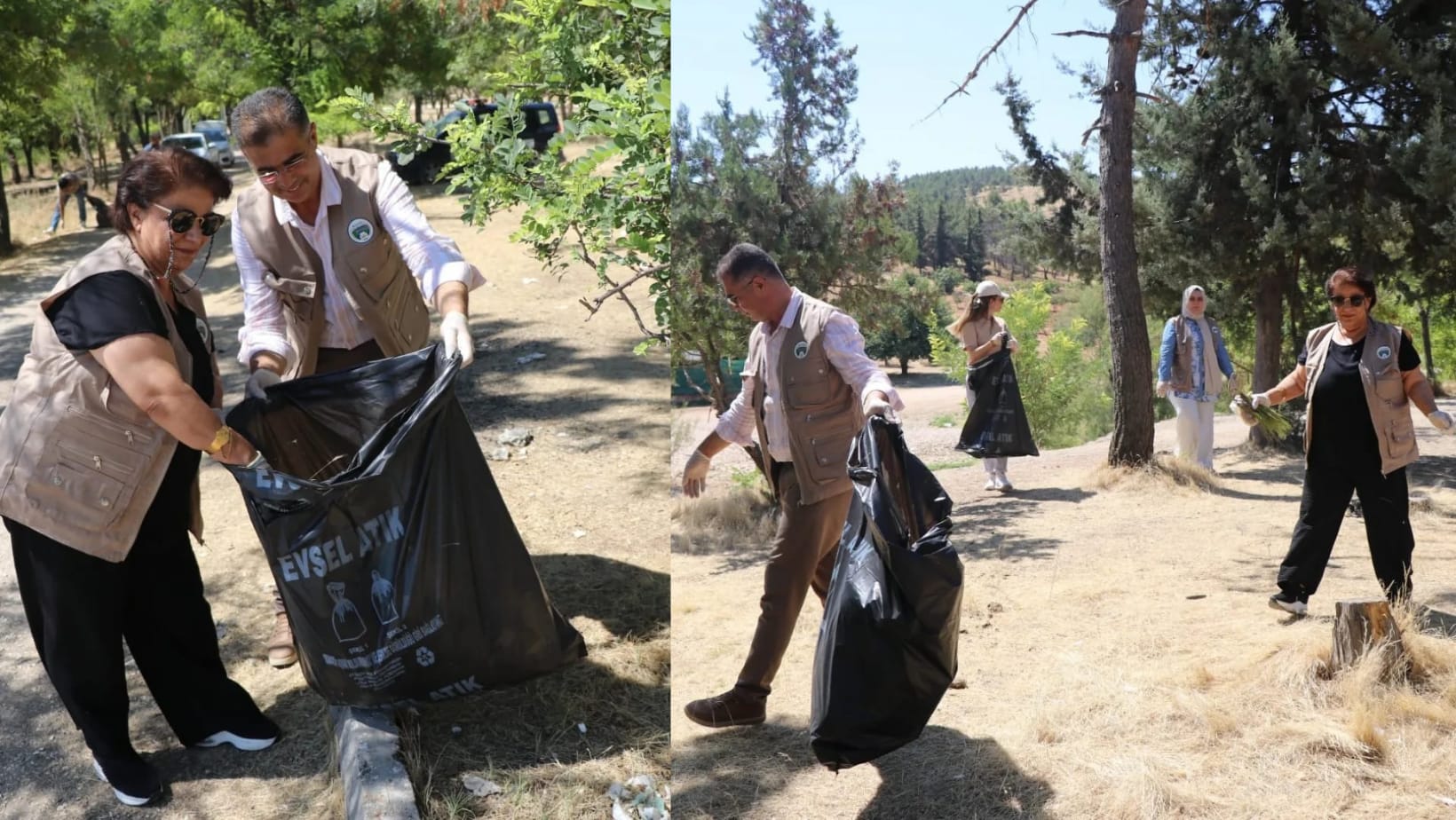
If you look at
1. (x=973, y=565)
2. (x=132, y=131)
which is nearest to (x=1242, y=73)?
(x=973, y=565)

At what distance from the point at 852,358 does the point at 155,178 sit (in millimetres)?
1780

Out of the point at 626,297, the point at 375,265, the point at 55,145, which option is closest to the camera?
the point at 375,265

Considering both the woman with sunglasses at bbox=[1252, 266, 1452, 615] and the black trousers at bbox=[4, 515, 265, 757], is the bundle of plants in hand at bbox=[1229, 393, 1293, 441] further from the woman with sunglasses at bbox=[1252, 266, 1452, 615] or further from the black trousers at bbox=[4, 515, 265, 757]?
the black trousers at bbox=[4, 515, 265, 757]

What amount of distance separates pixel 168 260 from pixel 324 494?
2.54 feet

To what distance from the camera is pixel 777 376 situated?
2.49 m

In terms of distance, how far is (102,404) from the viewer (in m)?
3.04

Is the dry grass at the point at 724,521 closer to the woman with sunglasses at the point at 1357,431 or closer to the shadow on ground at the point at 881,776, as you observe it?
the shadow on ground at the point at 881,776

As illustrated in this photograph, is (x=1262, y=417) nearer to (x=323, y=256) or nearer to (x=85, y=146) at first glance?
(x=323, y=256)

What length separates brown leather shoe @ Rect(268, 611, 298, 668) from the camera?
400 centimetres

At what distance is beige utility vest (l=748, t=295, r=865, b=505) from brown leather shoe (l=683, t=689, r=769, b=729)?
16.8 inches

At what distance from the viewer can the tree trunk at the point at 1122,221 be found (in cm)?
241

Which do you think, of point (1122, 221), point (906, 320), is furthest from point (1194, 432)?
point (906, 320)

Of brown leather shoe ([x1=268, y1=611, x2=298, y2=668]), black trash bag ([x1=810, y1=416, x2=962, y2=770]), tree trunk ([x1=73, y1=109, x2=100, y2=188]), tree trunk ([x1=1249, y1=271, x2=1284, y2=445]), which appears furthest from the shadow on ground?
tree trunk ([x1=73, y1=109, x2=100, y2=188])

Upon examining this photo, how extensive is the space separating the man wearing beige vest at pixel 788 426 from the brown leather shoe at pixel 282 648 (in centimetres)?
191
